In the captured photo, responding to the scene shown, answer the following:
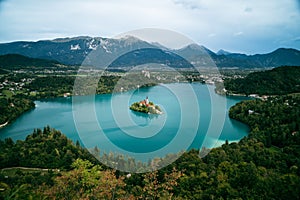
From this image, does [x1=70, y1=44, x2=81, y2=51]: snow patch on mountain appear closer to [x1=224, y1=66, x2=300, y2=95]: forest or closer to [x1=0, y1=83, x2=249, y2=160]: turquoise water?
[x1=224, y1=66, x2=300, y2=95]: forest

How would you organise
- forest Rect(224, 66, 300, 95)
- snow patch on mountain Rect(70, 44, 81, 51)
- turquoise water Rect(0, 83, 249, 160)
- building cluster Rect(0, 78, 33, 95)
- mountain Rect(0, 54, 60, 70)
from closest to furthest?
turquoise water Rect(0, 83, 249, 160), forest Rect(224, 66, 300, 95), building cluster Rect(0, 78, 33, 95), mountain Rect(0, 54, 60, 70), snow patch on mountain Rect(70, 44, 81, 51)

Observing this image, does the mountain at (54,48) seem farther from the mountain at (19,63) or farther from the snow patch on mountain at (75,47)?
the mountain at (19,63)

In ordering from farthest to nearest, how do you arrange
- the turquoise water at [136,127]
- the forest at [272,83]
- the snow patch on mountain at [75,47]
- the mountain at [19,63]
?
the snow patch on mountain at [75,47]
the mountain at [19,63]
the forest at [272,83]
the turquoise water at [136,127]


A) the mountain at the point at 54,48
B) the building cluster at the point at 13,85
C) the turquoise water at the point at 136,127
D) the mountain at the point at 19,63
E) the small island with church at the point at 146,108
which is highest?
the mountain at the point at 54,48

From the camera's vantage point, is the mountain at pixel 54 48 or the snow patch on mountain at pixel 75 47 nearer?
the mountain at pixel 54 48

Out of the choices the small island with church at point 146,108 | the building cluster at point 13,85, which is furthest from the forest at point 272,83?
the building cluster at point 13,85

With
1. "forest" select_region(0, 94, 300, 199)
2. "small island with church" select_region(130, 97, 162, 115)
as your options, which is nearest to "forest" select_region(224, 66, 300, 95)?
"forest" select_region(0, 94, 300, 199)

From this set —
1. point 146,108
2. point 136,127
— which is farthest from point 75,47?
point 136,127

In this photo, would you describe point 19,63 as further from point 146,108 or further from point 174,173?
point 174,173

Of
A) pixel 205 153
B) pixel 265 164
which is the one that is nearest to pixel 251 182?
pixel 265 164
